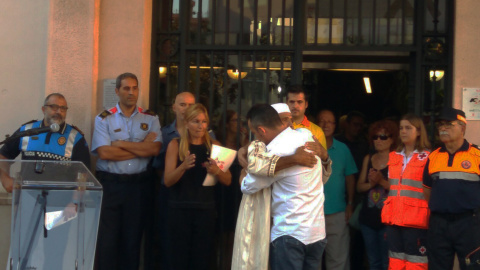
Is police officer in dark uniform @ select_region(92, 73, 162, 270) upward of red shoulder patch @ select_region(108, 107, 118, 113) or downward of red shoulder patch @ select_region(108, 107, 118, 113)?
downward

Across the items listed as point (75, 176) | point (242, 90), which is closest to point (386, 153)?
point (242, 90)

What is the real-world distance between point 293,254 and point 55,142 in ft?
8.70

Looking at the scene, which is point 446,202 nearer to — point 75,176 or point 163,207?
point 163,207

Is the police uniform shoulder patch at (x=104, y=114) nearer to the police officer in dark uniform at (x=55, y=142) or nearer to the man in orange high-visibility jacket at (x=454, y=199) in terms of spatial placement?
the police officer in dark uniform at (x=55, y=142)

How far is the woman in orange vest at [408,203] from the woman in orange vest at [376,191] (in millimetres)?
447

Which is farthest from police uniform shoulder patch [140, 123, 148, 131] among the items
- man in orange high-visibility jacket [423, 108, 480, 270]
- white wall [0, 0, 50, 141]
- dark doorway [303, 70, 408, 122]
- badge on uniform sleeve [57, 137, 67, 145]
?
dark doorway [303, 70, 408, 122]

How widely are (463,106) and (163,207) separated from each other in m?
3.05

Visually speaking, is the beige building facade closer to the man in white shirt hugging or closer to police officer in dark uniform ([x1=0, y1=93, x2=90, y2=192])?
police officer in dark uniform ([x1=0, y1=93, x2=90, y2=192])

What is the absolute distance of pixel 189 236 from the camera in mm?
6434

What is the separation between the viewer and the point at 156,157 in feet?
22.5

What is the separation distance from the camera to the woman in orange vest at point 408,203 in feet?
20.1

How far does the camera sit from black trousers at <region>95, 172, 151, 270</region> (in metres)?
6.62

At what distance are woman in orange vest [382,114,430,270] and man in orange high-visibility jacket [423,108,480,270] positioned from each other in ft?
0.62

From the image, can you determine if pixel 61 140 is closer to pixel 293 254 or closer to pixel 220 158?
pixel 220 158
